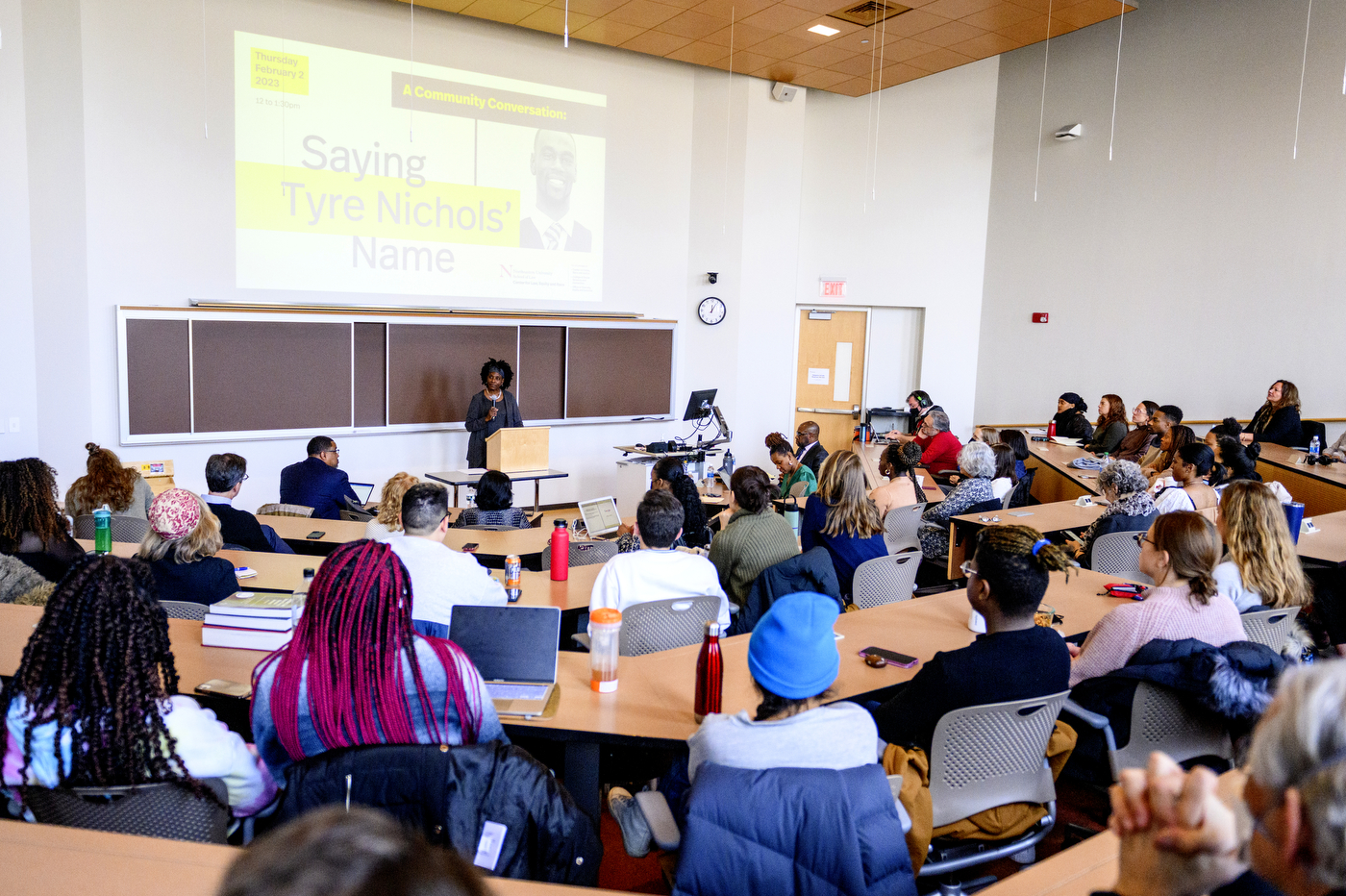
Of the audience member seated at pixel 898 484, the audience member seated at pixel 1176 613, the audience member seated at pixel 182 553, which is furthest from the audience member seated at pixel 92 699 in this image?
the audience member seated at pixel 898 484

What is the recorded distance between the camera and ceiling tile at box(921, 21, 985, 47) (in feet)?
25.9

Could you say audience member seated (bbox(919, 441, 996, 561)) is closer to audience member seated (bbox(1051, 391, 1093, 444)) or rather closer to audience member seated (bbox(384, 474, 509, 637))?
audience member seated (bbox(384, 474, 509, 637))

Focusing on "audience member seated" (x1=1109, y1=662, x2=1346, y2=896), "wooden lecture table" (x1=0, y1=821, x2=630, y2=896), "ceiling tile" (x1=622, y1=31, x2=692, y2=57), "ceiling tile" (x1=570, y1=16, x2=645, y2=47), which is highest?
"ceiling tile" (x1=622, y1=31, x2=692, y2=57)

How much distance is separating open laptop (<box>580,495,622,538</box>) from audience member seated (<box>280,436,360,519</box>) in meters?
2.03

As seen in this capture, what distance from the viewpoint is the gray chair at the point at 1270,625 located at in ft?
10.3

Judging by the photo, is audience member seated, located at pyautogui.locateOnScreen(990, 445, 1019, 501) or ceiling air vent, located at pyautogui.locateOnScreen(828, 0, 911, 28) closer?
audience member seated, located at pyautogui.locateOnScreen(990, 445, 1019, 501)

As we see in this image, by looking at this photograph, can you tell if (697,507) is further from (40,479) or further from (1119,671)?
(40,479)

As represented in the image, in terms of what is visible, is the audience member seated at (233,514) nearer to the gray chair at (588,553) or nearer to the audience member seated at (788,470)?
the gray chair at (588,553)

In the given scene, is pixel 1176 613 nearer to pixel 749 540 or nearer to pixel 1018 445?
pixel 749 540

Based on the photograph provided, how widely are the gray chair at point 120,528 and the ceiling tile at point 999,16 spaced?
707 centimetres

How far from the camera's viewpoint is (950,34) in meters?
8.07

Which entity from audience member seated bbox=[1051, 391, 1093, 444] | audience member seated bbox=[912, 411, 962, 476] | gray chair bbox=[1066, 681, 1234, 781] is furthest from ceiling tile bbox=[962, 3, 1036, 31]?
gray chair bbox=[1066, 681, 1234, 781]

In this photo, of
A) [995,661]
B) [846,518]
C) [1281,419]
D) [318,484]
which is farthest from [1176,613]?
[1281,419]

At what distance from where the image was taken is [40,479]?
3.73 m
